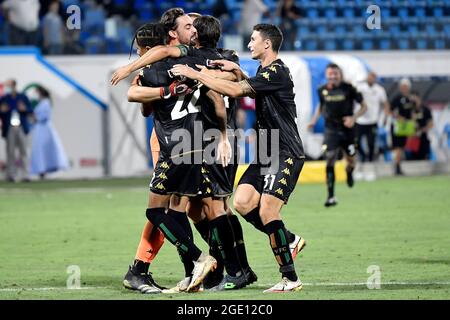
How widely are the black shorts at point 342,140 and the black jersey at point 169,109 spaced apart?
9.36 m

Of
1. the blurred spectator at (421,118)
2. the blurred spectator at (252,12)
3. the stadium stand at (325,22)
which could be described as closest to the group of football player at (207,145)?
the blurred spectator at (421,118)

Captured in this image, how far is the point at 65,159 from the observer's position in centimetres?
2639

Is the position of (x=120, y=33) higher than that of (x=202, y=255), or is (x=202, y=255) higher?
(x=120, y=33)

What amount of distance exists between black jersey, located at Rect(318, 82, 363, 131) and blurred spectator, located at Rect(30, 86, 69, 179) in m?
8.39

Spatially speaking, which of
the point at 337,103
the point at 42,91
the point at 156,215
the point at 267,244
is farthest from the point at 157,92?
the point at 42,91

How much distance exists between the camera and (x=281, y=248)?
9461mm

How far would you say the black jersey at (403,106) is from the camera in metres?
26.7

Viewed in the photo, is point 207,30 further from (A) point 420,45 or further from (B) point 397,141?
(A) point 420,45

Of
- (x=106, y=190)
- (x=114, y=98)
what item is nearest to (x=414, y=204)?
(x=106, y=190)

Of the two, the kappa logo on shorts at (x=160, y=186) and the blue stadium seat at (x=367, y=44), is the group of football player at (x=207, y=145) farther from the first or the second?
the blue stadium seat at (x=367, y=44)

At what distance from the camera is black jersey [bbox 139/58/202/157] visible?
950 centimetres

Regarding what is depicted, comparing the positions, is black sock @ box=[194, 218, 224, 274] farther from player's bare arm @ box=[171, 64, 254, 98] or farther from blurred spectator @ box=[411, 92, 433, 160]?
blurred spectator @ box=[411, 92, 433, 160]

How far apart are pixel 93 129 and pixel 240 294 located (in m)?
17.8
